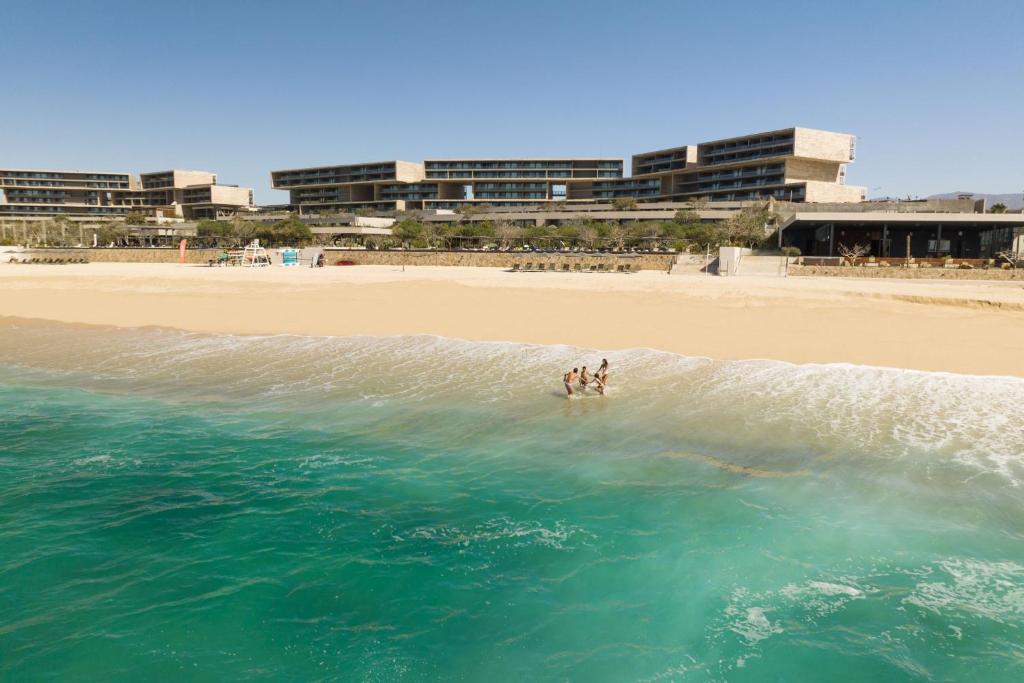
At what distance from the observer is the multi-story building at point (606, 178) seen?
105 meters

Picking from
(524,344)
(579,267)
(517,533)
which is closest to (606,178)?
(579,267)

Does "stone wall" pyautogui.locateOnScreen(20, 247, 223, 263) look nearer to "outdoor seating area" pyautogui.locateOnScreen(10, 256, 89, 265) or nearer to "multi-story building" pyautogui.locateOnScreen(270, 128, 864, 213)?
"outdoor seating area" pyautogui.locateOnScreen(10, 256, 89, 265)

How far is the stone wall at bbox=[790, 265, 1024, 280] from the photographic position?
4181 cm

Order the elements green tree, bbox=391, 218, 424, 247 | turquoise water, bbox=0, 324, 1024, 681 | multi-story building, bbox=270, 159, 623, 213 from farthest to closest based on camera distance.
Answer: multi-story building, bbox=270, 159, 623, 213 < green tree, bbox=391, 218, 424, 247 < turquoise water, bbox=0, 324, 1024, 681

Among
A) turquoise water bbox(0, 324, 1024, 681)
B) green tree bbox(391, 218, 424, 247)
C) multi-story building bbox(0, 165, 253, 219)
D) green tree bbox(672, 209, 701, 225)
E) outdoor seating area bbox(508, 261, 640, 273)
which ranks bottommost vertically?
turquoise water bbox(0, 324, 1024, 681)

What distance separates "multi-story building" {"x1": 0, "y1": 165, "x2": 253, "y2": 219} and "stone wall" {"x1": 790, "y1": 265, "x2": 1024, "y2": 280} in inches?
5374

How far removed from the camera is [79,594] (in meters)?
7.63

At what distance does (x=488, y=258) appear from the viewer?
224 ft

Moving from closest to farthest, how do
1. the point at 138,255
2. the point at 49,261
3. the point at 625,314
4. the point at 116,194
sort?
the point at 625,314
the point at 49,261
the point at 138,255
the point at 116,194

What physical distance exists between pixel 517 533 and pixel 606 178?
131 m

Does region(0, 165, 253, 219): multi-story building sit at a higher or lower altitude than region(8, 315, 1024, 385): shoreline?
higher

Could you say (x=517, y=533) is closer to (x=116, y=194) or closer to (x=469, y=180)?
(x=469, y=180)

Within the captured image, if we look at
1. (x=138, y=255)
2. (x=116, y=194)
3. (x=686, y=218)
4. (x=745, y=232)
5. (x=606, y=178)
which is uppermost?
(x=606, y=178)

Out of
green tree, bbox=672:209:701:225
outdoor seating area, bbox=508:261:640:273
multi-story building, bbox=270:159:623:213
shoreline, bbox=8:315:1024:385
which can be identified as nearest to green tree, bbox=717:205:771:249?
outdoor seating area, bbox=508:261:640:273
